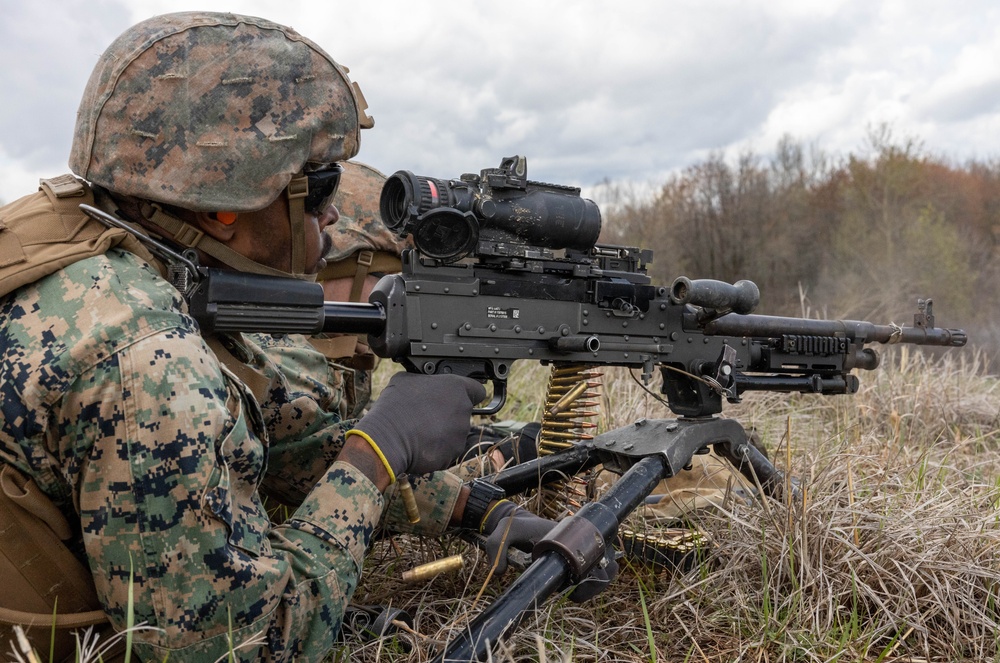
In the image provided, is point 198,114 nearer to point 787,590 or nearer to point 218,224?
point 218,224

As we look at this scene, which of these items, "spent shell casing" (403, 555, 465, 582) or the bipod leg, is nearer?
the bipod leg

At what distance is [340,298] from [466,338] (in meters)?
2.01

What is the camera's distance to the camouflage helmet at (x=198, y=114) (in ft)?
7.04

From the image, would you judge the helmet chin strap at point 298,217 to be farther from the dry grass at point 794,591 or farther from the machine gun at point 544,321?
the dry grass at point 794,591

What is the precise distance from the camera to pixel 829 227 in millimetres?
23406

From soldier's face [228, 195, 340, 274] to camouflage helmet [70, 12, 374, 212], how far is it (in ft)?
0.43

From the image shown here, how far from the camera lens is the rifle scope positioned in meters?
2.77

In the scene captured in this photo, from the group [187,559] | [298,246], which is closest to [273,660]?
[187,559]

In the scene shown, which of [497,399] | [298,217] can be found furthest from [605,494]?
[298,217]

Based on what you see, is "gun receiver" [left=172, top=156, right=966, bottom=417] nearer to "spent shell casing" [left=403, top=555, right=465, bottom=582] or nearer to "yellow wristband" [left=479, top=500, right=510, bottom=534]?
"yellow wristband" [left=479, top=500, right=510, bottom=534]

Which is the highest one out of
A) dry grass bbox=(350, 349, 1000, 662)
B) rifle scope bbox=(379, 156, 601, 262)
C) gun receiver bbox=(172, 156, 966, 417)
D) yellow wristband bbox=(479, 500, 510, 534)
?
rifle scope bbox=(379, 156, 601, 262)

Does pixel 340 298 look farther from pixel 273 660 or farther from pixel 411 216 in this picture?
pixel 273 660

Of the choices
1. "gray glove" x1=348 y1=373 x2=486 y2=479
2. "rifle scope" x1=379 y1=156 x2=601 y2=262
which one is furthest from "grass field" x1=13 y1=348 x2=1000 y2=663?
"rifle scope" x1=379 y1=156 x2=601 y2=262

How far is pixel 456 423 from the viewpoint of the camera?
261 centimetres
